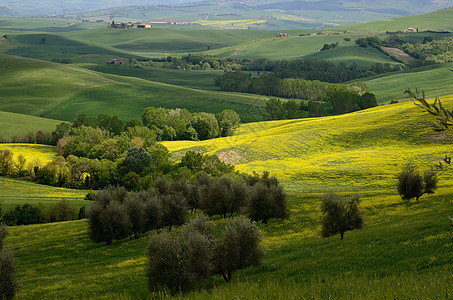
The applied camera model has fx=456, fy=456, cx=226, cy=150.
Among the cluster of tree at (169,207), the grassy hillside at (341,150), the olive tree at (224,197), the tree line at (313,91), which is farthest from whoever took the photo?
the tree line at (313,91)

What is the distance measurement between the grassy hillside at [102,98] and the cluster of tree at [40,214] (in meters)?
91.8

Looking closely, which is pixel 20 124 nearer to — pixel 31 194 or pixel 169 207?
pixel 31 194

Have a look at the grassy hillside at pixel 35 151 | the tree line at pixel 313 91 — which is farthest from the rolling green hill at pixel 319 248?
the tree line at pixel 313 91

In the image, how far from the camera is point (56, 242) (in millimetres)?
43750

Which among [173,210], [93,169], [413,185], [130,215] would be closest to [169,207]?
[173,210]

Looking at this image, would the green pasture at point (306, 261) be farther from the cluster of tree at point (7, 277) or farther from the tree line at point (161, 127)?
the tree line at point (161, 127)

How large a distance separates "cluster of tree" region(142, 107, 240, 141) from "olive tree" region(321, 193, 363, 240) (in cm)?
9255

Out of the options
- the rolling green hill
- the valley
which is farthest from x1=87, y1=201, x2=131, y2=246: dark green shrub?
the rolling green hill

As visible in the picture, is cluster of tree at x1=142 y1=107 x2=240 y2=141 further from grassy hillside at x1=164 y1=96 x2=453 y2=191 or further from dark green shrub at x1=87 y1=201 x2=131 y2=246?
dark green shrub at x1=87 y1=201 x2=131 y2=246

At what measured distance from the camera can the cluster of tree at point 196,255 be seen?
22844mm

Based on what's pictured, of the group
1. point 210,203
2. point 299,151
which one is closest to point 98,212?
point 210,203

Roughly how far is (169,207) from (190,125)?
83506 mm

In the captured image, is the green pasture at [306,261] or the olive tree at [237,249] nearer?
the green pasture at [306,261]

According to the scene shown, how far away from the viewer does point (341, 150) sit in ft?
294
